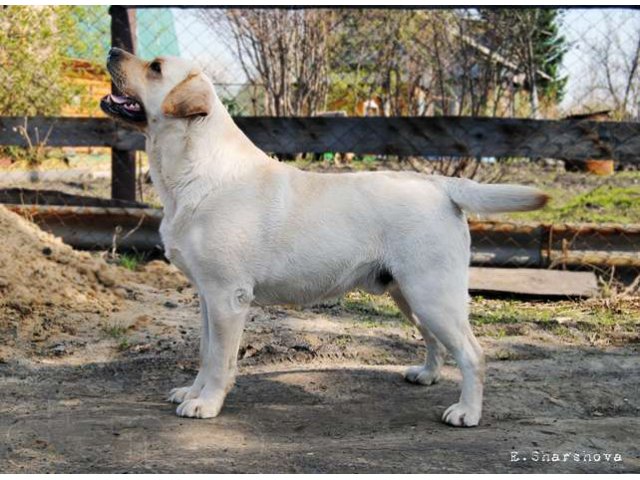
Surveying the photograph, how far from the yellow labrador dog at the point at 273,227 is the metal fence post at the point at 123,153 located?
366cm

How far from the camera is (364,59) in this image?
911cm

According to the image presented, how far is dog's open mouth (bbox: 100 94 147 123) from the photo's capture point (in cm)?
414

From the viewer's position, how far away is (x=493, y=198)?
4.15 metres

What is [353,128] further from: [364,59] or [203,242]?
[203,242]

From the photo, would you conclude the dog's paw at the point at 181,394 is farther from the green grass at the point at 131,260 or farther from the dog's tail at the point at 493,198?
the green grass at the point at 131,260

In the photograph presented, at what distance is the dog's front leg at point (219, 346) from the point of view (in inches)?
157

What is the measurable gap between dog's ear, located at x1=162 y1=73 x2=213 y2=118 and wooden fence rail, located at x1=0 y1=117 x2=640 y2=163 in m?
3.17

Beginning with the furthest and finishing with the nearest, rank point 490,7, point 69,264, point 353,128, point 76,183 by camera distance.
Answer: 1. point 76,183
2. point 490,7
3. point 353,128
4. point 69,264

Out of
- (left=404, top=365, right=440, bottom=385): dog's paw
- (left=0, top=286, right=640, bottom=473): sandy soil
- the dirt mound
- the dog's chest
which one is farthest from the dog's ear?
the dirt mound

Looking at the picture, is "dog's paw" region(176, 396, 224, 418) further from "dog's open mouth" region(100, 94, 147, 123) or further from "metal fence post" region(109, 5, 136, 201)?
"metal fence post" region(109, 5, 136, 201)

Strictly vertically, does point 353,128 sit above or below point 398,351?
above

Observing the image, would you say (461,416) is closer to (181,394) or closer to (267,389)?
(267,389)

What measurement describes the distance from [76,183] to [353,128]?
5269mm

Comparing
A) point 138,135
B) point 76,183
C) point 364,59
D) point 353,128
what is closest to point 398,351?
point 353,128
